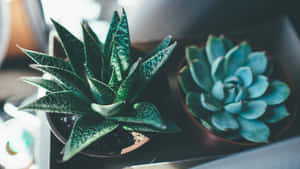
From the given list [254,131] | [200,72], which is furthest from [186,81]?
[254,131]

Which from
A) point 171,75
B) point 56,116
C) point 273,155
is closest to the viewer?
point 273,155

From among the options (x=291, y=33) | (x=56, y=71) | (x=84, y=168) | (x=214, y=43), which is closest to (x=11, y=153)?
(x=84, y=168)

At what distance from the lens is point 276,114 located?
450 millimetres

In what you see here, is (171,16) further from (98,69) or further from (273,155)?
(273,155)

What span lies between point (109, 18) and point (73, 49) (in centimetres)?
19

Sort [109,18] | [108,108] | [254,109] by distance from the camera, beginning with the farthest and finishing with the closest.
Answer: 1. [109,18]
2. [254,109]
3. [108,108]

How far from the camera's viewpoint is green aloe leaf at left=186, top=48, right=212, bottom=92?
1.50 ft

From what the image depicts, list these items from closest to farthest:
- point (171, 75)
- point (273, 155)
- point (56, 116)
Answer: point (273, 155) < point (56, 116) < point (171, 75)

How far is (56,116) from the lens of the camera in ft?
1.39

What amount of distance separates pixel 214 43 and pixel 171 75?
0.12 m

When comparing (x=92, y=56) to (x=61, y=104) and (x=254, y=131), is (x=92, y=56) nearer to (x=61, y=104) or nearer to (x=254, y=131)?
(x=61, y=104)

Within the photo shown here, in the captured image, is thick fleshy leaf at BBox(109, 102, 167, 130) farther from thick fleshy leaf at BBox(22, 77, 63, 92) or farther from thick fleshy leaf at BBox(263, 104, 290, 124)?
thick fleshy leaf at BBox(263, 104, 290, 124)

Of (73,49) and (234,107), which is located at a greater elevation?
(73,49)

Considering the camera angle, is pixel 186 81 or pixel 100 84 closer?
pixel 100 84
